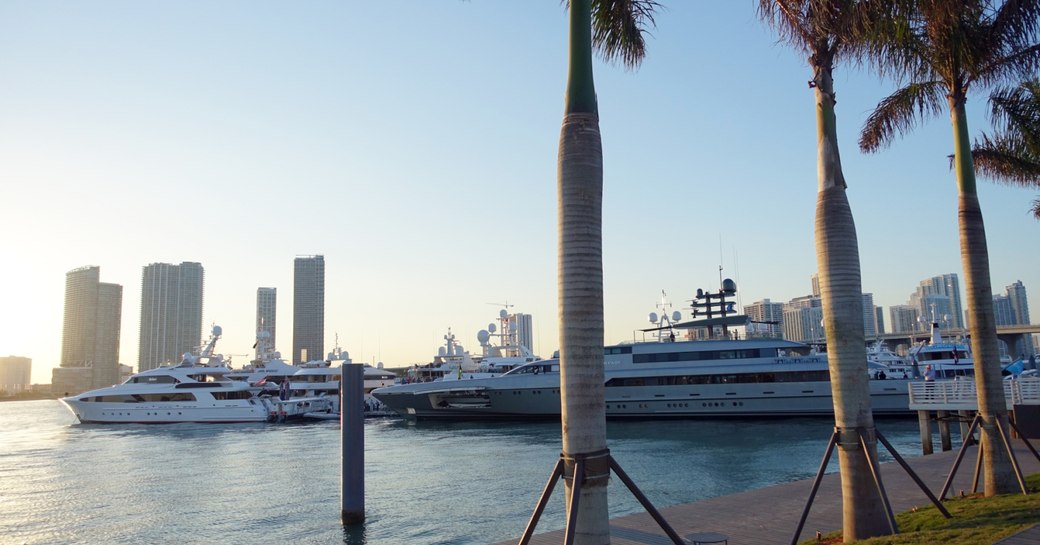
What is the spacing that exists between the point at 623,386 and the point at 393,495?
31.4m

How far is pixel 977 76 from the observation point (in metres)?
11.8

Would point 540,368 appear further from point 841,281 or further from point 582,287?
point 582,287

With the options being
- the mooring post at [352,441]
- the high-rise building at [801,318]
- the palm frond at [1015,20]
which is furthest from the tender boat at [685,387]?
the high-rise building at [801,318]

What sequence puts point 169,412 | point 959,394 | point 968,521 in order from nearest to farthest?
point 968,521 → point 959,394 → point 169,412

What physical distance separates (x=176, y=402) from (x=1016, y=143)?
59858mm

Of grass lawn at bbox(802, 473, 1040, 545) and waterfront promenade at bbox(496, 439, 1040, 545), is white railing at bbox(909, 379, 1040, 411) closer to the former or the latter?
waterfront promenade at bbox(496, 439, 1040, 545)

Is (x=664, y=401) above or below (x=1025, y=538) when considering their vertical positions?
below

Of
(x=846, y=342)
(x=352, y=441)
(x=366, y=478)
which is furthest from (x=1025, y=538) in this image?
(x=366, y=478)

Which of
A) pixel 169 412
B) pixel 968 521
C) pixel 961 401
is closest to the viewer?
pixel 968 521

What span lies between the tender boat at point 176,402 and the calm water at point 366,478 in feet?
32.0

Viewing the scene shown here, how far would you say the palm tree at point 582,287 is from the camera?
6.45 metres

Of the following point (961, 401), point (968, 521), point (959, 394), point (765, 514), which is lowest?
point (765, 514)

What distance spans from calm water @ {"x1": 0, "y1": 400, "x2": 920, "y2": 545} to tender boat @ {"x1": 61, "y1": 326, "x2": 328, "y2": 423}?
975 cm

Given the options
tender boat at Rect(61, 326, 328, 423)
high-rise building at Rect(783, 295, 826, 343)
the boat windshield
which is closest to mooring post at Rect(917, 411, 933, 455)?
the boat windshield
